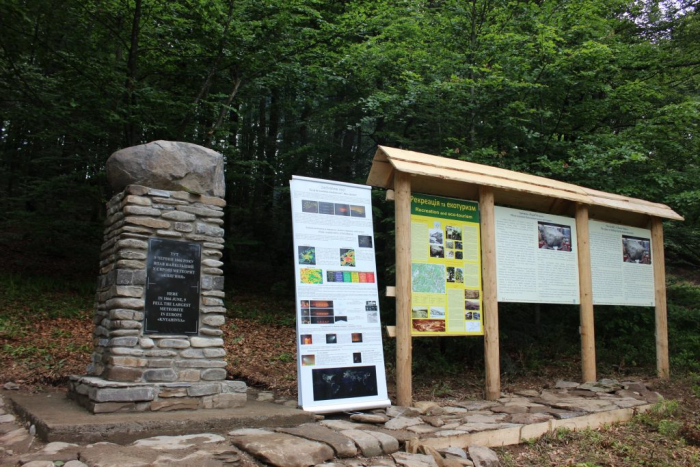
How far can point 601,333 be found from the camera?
10602mm

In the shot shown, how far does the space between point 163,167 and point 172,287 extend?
4.39 feet

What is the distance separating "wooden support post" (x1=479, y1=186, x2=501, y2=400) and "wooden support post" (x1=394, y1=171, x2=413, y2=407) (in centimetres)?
114

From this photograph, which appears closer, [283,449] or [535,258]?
[283,449]

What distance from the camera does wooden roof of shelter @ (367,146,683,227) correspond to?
6.34 m

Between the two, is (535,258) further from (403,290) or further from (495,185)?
(403,290)

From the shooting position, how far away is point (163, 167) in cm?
574

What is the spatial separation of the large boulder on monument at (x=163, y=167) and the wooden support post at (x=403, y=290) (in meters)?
2.30

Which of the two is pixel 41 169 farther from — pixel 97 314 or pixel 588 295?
pixel 588 295

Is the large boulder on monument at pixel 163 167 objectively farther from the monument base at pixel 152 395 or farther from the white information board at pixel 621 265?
the white information board at pixel 621 265

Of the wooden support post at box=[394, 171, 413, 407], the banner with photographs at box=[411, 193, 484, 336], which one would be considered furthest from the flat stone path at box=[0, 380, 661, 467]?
the banner with photographs at box=[411, 193, 484, 336]

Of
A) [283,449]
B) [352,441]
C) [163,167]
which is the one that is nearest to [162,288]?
[163,167]

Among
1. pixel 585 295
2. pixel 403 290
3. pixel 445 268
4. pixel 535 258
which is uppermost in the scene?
pixel 535 258

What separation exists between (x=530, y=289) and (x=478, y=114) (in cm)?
423

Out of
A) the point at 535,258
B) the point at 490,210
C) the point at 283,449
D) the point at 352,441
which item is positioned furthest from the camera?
the point at 535,258
